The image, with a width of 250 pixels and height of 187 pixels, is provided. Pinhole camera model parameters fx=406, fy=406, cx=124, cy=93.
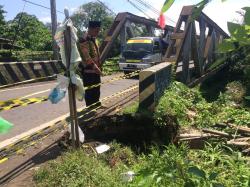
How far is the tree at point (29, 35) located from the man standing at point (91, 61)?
46161 millimetres

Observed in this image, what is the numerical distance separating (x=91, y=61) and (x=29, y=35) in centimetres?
5763

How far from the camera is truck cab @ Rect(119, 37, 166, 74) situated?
60.1 ft

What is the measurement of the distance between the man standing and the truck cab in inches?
414

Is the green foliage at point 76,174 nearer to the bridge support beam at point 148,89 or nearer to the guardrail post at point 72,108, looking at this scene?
the guardrail post at point 72,108

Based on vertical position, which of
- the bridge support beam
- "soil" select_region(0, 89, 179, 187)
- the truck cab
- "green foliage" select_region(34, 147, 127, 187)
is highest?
the bridge support beam

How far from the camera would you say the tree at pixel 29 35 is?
53.5 m

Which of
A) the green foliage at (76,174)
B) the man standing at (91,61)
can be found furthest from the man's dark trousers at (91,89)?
the green foliage at (76,174)

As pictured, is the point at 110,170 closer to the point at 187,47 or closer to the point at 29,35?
the point at 187,47

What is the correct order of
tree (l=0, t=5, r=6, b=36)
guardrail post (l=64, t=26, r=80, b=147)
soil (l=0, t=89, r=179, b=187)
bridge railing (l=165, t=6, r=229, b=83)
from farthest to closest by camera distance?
tree (l=0, t=5, r=6, b=36) < bridge railing (l=165, t=6, r=229, b=83) < soil (l=0, t=89, r=179, b=187) < guardrail post (l=64, t=26, r=80, b=147)

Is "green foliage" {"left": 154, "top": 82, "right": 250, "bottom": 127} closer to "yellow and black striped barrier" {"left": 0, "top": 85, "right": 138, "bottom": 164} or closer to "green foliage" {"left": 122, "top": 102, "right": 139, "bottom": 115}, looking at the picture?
"green foliage" {"left": 122, "top": 102, "right": 139, "bottom": 115}

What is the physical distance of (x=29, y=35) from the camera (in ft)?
205

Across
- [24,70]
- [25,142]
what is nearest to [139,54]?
[24,70]

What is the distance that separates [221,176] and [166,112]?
249 centimetres

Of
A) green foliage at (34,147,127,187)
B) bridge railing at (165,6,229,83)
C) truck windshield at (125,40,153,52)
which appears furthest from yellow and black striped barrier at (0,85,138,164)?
truck windshield at (125,40,153,52)
